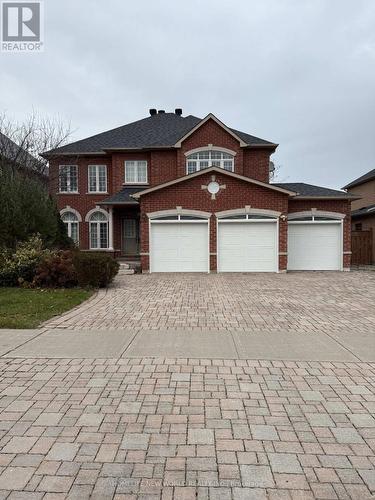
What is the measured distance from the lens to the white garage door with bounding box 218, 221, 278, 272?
61.1 ft

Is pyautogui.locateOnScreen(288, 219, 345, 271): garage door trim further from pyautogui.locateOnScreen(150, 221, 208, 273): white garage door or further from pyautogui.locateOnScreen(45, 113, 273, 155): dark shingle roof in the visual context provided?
pyautogui.locateOnScreen(45, 113, 273, 155): dark shingle roof

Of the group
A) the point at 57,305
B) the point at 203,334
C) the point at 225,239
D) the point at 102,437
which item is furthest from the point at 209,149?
the point at 102,437

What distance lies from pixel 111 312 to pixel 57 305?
161 cm

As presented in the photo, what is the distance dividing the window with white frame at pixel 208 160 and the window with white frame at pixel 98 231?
22.1 feet

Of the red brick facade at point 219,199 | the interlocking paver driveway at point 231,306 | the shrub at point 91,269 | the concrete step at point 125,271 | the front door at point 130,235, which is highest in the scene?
the red brick facade at point 219,199

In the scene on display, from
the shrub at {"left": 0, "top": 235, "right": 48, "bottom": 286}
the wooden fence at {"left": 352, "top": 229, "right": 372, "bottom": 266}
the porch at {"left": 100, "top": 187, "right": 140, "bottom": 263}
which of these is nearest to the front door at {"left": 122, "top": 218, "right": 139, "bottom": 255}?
the porch at {"left": 100, "top": 187, "right": 140, "bottom": 263}

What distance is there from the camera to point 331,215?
1977 cm

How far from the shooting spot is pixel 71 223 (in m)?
26.1

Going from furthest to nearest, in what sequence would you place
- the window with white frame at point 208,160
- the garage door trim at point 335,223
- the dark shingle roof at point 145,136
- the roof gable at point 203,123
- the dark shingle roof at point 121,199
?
the dark shingle roof at point 145,136 → the window with white frame at point 208,160 → the roof gable at point 203,123 → the dark shingle roof at point 121,199 → the garage door trim at point 335,223

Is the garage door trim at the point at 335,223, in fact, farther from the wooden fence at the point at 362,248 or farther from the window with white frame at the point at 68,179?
the window with white frame at the point at 68,179

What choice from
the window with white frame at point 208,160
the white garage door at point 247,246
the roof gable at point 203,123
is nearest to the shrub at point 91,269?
the white garage door at point 247,246

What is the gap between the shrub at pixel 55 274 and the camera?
13.0m

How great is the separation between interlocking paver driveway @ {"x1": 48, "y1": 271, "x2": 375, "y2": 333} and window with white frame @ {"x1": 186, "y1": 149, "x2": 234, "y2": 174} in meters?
9.83

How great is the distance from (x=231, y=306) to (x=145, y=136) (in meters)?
18.6
